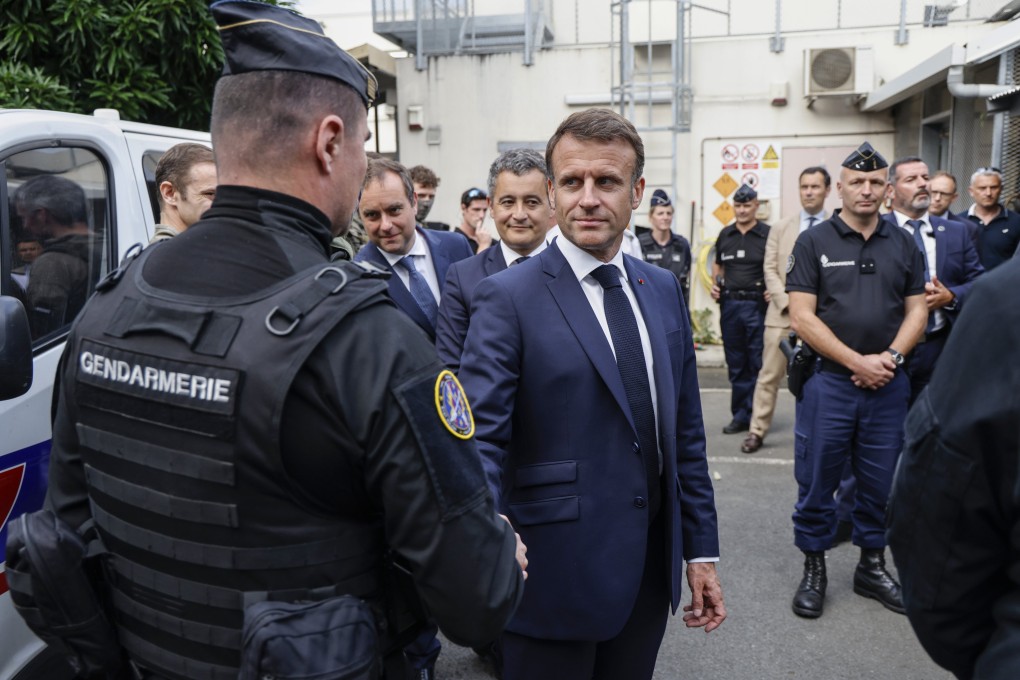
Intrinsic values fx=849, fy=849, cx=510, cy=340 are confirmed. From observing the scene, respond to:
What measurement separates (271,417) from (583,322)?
1.08 m

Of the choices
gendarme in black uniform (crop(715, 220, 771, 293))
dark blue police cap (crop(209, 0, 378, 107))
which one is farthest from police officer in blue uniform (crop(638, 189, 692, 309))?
dark blue police cap (crop(209, 0, 378, 107))

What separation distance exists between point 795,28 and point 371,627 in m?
11.6

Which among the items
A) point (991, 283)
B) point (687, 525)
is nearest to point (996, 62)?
point (687, 525)

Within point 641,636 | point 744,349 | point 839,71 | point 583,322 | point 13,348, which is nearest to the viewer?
point 13,348

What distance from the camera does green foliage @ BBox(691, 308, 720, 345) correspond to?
1120 cm

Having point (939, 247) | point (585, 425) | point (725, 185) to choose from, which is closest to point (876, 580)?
point (939, 247)

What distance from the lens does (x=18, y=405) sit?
2.54 meters

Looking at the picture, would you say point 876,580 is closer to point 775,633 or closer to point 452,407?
point 775,633

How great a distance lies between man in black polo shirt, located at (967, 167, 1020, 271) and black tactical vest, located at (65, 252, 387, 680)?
6.80m

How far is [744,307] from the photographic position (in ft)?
24.4

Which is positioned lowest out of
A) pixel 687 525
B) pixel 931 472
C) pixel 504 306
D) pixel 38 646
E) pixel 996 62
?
pixel 38 646

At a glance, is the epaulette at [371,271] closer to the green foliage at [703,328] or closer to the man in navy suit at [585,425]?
the man in navy suit at [585,425]

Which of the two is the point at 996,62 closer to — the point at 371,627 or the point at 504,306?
the point at 504,306

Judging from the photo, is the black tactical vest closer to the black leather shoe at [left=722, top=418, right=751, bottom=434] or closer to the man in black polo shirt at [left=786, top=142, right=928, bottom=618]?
the man in black polo shirt at [left=786, top=142, right=928, bottom=618]
